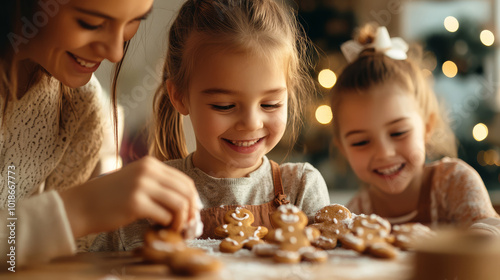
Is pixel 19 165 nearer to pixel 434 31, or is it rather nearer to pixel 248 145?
pixel 248 145

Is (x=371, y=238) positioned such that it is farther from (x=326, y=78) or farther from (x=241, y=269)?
(x=326, y=78)

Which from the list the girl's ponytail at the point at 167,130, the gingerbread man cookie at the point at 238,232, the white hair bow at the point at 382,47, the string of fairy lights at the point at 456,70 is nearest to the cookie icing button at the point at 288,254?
the gingerbread man cookie at the point at 238,232

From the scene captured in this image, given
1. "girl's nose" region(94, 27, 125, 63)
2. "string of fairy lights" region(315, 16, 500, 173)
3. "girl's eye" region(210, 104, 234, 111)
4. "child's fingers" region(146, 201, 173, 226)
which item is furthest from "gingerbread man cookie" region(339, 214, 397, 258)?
"string of fairy lights" region(315, 16, 500, 173)

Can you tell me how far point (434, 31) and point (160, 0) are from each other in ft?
6.11

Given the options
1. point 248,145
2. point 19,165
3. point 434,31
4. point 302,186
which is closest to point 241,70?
point 248,145

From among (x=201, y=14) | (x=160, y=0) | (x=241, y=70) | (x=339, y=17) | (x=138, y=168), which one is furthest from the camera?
(x=339, y=17)

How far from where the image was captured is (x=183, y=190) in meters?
0.58

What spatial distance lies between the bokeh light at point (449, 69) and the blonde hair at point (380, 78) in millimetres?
892

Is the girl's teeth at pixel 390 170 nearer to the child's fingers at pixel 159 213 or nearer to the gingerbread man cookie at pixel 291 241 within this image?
the gingerbread man cookie at pixel 291 241

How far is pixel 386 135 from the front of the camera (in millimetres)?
1511

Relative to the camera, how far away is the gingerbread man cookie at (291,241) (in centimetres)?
56

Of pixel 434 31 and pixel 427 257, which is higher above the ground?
pixel 434 31

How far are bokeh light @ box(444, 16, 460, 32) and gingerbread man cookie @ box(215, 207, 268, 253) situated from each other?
215cm

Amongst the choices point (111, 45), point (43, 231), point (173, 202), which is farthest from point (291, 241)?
point (111, 45)
